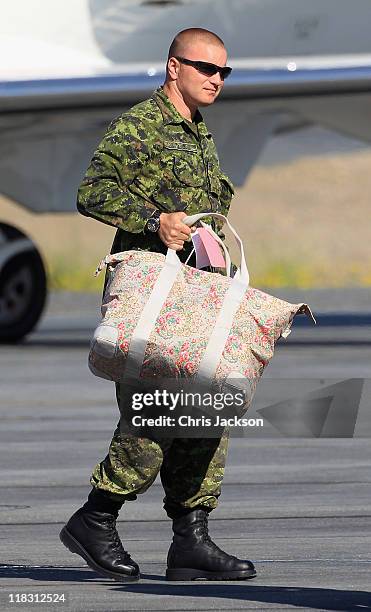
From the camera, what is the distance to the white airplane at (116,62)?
17.0 m

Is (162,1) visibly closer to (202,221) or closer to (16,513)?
(16,513)

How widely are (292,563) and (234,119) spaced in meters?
11.2

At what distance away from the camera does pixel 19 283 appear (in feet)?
56.6

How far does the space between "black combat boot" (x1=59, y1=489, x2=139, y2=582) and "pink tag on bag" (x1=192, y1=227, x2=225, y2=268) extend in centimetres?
85

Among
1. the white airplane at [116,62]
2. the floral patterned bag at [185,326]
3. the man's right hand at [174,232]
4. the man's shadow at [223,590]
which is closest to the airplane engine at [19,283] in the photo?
the white airplane at [116,62]

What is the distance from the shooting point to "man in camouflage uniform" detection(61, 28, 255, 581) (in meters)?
6.00

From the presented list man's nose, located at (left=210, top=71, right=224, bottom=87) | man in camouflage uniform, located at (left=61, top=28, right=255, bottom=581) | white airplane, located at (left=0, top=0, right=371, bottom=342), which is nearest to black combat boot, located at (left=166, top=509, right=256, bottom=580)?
man in camouflage uniform, located at (left=61, top=28, right=255, bottom=581)

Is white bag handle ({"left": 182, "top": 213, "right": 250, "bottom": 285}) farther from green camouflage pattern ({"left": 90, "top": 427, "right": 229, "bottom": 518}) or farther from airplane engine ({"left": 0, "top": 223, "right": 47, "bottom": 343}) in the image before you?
airplane engine ({"left": 0, "top": 223, "right": 47, "bottom": 343})

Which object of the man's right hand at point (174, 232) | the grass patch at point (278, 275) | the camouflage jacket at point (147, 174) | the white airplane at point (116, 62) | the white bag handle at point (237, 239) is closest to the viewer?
the white bag handle at point (237, 239)

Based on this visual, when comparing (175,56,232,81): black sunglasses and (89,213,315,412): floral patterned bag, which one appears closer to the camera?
(89,213,315,412): floral patterned bag

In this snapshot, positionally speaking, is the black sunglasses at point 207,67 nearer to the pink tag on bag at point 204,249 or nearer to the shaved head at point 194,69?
the shaved head at point 194,69

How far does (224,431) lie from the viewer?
6.04 m

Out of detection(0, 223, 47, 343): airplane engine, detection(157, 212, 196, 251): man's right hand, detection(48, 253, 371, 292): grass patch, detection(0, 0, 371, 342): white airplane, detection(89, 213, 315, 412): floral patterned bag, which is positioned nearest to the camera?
detection(89, 213, 315, 412): floral patterned bag

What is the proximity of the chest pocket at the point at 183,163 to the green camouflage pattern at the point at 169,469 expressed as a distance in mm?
862
